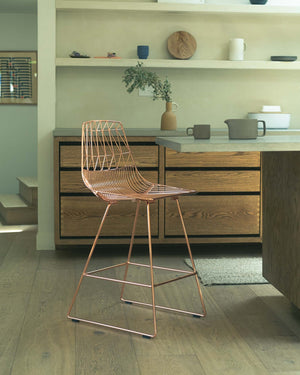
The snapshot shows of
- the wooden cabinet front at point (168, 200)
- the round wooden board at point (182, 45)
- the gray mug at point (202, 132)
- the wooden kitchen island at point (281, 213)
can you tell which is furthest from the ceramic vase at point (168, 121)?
the gray mug at point (202, 132)

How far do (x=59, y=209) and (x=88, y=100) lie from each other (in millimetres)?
990

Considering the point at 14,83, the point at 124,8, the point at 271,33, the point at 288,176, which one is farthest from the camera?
the point at 14,83

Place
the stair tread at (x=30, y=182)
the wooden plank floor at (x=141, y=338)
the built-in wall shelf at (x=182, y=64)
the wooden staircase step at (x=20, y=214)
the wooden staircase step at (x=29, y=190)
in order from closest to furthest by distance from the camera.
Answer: the wooden plank floor at (x=141, y=338), the built-in wall shelf at (x=182, y=64), the wooden staircase step at (x=20, y=214), the wooden staircase step at (x=29, y=190), the stair tread at (x=30, y=182)

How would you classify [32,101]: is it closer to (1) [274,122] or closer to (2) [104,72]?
(2) [104,72]

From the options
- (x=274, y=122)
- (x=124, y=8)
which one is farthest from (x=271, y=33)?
(x=124, y=8)

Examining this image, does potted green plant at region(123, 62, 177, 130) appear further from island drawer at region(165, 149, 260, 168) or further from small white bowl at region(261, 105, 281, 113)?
small white bowl at region(261, 105, 281, 113)

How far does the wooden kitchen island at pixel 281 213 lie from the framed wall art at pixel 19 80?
5.04m

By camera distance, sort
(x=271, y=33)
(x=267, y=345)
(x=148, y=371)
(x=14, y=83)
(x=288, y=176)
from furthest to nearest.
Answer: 1. (x=14, y=83)
2. (x=271, y=33)
3. (x=288, y=176)
4. (x=267, y=345)
5. (x=148, y=371)

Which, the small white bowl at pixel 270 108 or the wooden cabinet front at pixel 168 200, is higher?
the small white bowl at pixel 270 108

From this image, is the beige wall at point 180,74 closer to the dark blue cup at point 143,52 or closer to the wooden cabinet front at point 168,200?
the dark blue cup at point 143,52

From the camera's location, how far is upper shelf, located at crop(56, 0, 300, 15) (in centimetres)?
432

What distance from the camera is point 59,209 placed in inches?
160

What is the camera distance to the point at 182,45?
4.53 m

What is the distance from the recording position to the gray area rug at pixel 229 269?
3437mm
